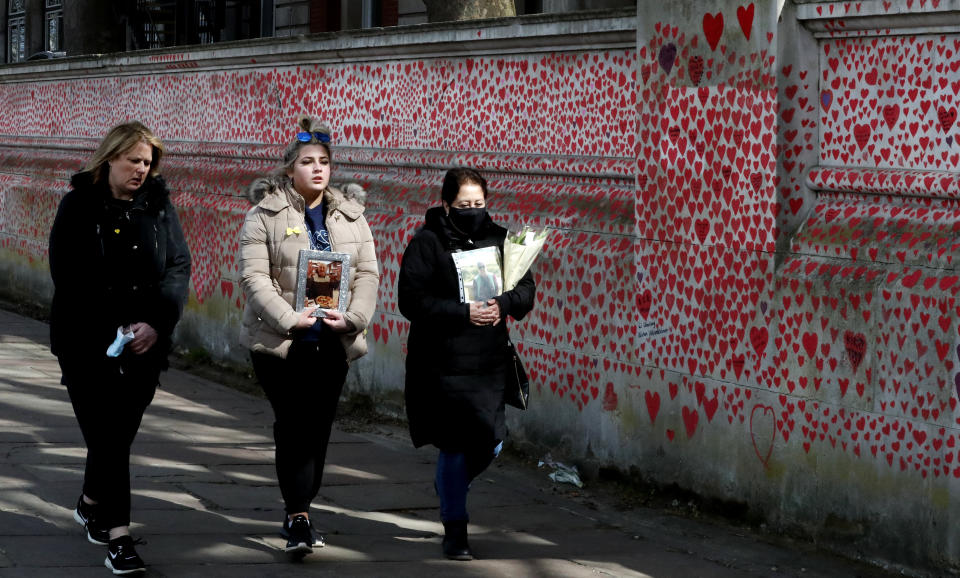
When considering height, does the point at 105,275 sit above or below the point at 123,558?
above

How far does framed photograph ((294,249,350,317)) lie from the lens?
5.87 meters

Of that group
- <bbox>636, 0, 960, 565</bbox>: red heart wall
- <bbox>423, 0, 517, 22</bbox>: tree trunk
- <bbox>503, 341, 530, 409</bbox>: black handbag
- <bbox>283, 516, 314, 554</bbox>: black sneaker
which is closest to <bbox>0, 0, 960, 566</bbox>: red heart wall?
<bbox>636, 0, 960, 565</bbox>: red heart wall

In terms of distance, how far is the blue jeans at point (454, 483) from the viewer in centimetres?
596

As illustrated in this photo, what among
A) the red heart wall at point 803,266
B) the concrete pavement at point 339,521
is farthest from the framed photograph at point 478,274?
the red heart wall at point 803,266

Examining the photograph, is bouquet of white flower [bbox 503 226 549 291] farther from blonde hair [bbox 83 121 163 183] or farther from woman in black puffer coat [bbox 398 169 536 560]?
blonde hair [bbox 83 121 163 183]

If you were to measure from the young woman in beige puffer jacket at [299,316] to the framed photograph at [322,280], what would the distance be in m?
0.05

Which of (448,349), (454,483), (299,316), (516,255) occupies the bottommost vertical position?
(454,483)

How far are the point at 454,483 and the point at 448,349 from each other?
526mm

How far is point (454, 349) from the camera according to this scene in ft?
19.6

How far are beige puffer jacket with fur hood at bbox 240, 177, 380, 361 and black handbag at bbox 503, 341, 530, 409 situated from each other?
0.59 meters

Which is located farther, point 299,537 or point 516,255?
point 516,255

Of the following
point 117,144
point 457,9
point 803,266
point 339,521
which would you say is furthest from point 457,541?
point 457,9

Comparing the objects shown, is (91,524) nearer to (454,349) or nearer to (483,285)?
(454,349)

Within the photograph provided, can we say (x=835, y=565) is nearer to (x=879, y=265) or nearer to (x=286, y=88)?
(x=879, y=265)
